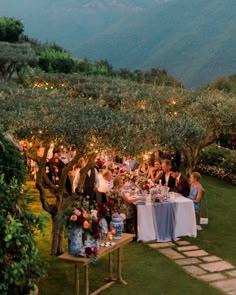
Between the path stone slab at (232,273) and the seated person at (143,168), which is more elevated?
the seated person at (143,168)

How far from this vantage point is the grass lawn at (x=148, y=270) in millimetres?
9938

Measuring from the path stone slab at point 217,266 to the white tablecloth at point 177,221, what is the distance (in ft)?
6.24

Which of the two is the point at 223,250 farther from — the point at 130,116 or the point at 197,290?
the point at 130,116

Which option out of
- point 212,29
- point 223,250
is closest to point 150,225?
point 223,250

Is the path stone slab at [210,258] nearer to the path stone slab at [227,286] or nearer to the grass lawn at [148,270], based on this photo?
the grass lawn at [148,270]

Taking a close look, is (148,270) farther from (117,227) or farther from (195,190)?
(195,190)

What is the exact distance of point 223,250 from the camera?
1238 centimetres

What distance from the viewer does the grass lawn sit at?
9938mm

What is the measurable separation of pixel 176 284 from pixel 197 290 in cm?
48

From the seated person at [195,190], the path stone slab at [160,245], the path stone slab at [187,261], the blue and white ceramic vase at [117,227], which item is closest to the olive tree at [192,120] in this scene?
the seated person at [195,190]

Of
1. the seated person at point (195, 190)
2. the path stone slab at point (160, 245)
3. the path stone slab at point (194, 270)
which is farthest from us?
the seated person at point (195, 190)

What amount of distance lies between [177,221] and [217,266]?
215cm

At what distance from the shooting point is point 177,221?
1320cm

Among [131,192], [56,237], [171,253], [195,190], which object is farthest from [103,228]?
[195,190]
